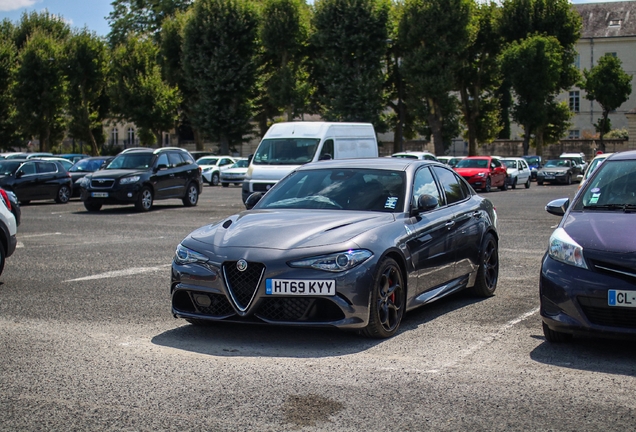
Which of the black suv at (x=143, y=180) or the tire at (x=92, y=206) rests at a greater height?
the black suv at (x=143, y=180)

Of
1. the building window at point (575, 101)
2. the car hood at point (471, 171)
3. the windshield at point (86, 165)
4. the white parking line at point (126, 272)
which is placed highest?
the building window at point (575, 101)

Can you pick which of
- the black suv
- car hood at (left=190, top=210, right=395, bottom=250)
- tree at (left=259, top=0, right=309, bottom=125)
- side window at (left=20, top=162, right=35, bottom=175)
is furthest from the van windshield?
tree at (left=259, top=0, right=309, bottom=125)

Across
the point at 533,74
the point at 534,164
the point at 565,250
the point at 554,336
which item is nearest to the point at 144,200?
the point at 554,336

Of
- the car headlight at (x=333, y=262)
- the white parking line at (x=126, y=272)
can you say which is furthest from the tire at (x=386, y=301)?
the white parking line at (x=126, y=272)

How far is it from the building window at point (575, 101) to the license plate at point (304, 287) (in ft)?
305

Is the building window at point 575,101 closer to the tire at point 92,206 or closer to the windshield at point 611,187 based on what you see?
the tire at point 92,206

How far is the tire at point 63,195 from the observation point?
2881 cm

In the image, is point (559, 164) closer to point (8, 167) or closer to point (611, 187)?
point (8, 167)

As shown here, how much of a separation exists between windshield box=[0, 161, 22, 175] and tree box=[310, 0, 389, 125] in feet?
107

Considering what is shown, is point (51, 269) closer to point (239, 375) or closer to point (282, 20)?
point (239, 375)

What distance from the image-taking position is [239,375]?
580cm

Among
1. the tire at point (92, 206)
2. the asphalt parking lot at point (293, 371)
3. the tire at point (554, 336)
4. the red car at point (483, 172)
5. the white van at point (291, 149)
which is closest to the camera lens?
the asphalt parking lot at point (293, 371)

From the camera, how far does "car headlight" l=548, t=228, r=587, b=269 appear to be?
21.0 feet

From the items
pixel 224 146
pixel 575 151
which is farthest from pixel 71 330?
pixel 575 151
